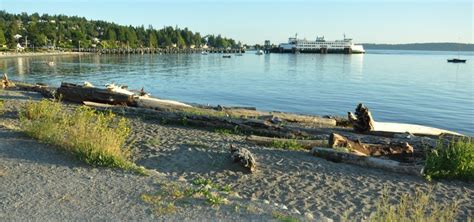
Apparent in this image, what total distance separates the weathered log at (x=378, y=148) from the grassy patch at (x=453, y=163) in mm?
1139

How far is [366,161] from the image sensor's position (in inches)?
428

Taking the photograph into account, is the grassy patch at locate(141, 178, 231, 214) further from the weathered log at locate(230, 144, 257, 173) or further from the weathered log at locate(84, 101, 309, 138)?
the weathered log at locate(84, 101, 309, 138)

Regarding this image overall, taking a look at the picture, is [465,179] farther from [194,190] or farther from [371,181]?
[194,190]

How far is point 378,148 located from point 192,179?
5.84 metres

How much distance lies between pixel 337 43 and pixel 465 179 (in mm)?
176539

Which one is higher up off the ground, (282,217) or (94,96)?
(94,96)

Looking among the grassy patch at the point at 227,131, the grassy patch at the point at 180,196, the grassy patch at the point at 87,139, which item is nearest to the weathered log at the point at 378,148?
the grassy patch at the point at 227,131

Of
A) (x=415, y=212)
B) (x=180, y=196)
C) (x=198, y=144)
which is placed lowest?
(x=198, y=144)

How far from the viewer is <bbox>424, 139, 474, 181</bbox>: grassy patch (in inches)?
402

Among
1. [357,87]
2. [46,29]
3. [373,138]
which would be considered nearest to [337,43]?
[46,29]

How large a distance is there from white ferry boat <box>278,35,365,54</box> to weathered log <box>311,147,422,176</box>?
175 m

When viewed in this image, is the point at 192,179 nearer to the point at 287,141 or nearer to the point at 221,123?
the point at 287,141

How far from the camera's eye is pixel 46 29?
497 ft

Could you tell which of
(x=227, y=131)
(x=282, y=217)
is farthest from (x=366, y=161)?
(x=282, y=217)
